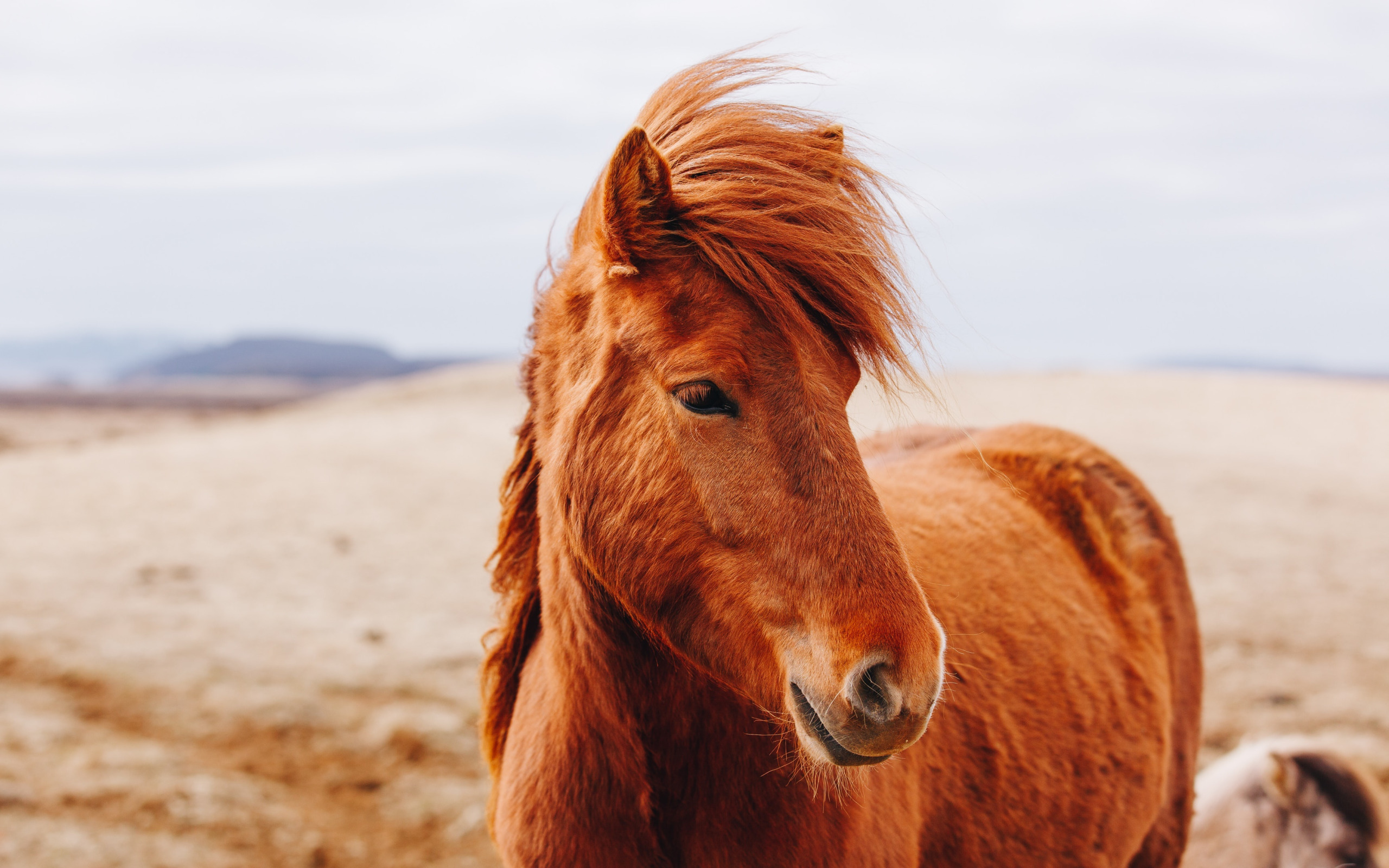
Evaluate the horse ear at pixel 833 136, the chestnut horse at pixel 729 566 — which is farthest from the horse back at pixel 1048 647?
the horse ear at pixel 833 136

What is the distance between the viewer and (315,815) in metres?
4.23

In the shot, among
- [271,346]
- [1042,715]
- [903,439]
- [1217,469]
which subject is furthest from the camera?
[271,346]

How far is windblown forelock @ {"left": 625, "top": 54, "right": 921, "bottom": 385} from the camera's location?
1727 millimetres

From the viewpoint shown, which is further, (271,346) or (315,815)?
(271,346)

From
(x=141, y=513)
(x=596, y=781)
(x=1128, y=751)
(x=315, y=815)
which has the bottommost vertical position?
(x=141, y=513)

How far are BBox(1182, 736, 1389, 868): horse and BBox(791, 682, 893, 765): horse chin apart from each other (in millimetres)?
3335

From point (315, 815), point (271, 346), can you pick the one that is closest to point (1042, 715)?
point (315, 815)

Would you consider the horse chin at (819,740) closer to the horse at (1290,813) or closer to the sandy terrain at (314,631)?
the sandy terrain at (314,631)

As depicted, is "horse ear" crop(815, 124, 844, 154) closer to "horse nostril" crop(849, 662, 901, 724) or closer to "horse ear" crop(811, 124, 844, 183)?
"horse ear" crop(811, 124, 844, 183)

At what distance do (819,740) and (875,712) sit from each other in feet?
0.43

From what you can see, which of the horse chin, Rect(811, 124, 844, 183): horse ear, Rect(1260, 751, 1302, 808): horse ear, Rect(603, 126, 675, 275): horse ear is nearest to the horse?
Rect(1260, 751, 1302, 808): horse ear

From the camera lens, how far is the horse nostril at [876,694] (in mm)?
1459

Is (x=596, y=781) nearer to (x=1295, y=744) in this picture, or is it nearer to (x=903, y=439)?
(x=903, y=439)

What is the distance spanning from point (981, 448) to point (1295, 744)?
2.33 meters
